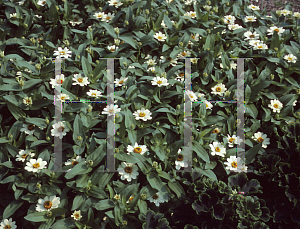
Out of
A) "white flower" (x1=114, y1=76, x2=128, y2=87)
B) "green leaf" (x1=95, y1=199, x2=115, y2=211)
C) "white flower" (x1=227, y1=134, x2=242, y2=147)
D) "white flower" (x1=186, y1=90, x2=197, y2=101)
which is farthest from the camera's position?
"white flower" (x1=114, y1=76, x2=128, y2=87)

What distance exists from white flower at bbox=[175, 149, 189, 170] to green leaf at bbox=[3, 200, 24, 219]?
1385mm

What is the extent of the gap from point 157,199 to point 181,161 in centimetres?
40

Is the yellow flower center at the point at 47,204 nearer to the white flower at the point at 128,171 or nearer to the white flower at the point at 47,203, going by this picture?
the white flower at the point at 47,203

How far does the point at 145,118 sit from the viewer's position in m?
2.92

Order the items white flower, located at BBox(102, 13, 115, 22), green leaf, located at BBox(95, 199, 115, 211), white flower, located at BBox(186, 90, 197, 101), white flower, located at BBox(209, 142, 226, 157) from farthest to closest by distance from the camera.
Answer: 1. white flower, located at BBox(102, 13, 115, 22)
2. white flower, located at BBox(186, 90, 197, 101)
3. white flower, located at BBox(209, 142, 226, 157)
4. green leaf, located at BBox(95, 199, 115, 211)

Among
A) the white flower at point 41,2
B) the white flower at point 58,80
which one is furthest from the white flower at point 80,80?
the white flower at point 41,2

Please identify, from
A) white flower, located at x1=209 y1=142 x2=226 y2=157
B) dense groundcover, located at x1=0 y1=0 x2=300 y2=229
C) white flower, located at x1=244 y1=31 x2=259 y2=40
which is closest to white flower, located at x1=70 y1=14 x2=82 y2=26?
dense groundcover, located at x1=0 y1=0 x2=300 y2=229

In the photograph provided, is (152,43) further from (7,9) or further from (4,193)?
(4,193)

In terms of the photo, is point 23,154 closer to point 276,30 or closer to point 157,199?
point 157,199

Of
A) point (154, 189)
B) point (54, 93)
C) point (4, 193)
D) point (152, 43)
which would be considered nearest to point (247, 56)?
point (152, 43)

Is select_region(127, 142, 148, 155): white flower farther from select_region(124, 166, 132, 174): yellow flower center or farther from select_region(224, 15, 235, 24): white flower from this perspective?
select_region(224, 15, 235, 24): white flower

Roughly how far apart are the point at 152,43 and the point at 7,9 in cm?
199

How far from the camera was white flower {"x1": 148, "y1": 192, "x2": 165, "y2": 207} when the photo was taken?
264cm

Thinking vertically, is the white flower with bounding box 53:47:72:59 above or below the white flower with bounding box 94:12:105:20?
below
